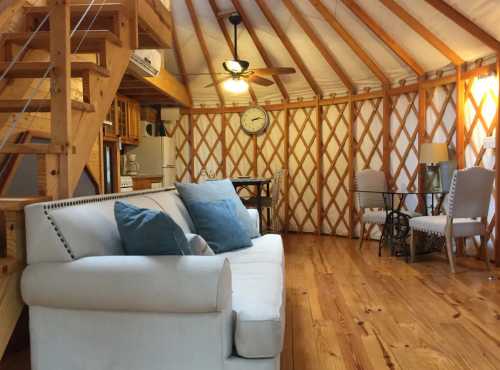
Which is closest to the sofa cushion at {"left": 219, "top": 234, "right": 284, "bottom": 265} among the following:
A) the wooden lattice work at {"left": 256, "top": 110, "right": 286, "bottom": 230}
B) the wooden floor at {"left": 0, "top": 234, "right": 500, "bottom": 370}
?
the wooden floor at {"left": 0, "top": 234, "right": 500, "bottom": 370}

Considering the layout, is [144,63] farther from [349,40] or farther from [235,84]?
[349,40]

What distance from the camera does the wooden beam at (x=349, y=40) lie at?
3705mm

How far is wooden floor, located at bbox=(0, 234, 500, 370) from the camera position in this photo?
1.72 m

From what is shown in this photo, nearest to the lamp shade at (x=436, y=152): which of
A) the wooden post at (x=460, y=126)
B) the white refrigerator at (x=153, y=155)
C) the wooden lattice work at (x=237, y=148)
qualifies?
the wooden post at (x=460, y=126)

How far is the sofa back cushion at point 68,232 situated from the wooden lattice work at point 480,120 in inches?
132

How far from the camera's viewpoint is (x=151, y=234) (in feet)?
A: 4.19

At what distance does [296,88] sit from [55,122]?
14.0 ft

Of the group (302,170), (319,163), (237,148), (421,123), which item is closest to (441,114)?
(421,123)

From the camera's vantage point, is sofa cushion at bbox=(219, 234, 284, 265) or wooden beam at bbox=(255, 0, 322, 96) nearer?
sofa cushion at bbox=(219, 234, 284, 265)

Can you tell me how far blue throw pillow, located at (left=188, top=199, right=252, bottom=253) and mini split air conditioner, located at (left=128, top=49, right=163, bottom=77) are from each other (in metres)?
1.75

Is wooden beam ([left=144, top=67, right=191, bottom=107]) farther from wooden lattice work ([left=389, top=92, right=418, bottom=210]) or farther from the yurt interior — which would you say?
wooden lattice work ([left=389, top=92, right=418, bottom=210])

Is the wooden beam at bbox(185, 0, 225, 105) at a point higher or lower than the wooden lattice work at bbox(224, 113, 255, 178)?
higher

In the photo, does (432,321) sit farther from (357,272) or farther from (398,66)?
(398,66)

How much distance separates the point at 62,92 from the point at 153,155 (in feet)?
12.7
